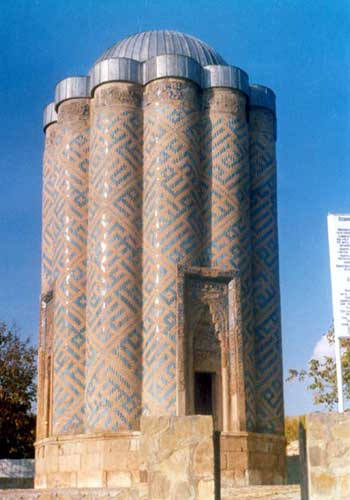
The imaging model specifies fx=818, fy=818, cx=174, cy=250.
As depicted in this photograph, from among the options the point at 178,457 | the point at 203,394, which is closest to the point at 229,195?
the point at 203,394

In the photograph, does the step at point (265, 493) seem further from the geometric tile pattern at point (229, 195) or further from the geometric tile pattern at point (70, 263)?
the geometric tile pattern at point (70, 263)

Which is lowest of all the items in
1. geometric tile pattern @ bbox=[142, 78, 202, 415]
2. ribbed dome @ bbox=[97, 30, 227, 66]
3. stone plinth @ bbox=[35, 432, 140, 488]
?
stone plinth @ bbox=[35, 432, 140, 488]

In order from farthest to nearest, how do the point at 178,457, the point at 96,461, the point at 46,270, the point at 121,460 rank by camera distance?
the point at 46,270
the point at 96,461
the point at 121,460
the point at 178,457

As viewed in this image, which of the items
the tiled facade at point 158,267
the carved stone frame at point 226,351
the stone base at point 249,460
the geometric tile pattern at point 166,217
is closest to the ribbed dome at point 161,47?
the tiled facade at point 158,267

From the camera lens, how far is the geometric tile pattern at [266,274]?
15000mm

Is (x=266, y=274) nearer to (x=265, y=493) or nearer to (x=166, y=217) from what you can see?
(x=166, y=217)

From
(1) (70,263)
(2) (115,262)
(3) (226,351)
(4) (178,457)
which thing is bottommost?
(4) (178,457)

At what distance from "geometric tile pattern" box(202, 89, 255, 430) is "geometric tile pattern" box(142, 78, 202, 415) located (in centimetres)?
27

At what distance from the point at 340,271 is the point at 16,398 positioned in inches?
615

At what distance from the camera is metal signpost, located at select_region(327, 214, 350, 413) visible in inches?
A: 290

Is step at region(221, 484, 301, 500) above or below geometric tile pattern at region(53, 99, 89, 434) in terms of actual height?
below

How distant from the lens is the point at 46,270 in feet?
53.3

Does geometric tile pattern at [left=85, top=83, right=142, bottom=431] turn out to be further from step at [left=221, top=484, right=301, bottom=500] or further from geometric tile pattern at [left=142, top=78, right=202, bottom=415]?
step at [left=221, top=484, right=301, bottom=500]

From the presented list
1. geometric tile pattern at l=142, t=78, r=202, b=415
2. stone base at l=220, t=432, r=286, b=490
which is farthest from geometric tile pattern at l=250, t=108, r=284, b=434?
geometric tile pattern at l=142, t=78, r=202, b=415
